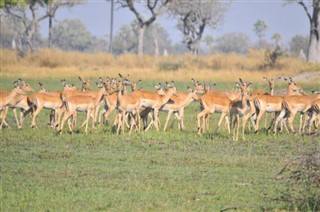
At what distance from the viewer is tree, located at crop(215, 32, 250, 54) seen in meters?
152

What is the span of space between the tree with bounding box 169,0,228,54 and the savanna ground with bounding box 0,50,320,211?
4870cm

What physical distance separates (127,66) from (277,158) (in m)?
36.6

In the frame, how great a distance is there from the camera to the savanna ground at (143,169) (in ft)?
36.9

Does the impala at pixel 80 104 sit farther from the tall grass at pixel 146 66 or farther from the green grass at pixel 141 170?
the tall grass at pixel 146 66

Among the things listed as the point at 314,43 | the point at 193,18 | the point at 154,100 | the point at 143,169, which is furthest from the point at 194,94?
the point at 193,18

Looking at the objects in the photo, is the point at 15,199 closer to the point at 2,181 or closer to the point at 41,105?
the point at 2,181

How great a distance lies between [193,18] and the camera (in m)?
73.8

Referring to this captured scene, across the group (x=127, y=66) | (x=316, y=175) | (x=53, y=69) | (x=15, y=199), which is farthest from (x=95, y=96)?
(x=127, y=66)

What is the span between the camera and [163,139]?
59.3 ft

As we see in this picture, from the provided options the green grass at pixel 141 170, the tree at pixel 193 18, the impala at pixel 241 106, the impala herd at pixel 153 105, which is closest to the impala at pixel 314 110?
the impala herd at pixel 153 105

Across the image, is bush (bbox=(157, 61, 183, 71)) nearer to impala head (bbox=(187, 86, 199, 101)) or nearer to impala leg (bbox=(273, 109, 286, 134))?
impala head (bbox=(187, 86, 199, 101))

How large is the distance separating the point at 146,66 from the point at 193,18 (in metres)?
23.3

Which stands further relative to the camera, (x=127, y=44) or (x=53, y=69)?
(x=127, y=44)

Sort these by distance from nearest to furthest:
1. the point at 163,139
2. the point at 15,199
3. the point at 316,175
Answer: the point at 316,175 < the point at 15,199 < the point at 163,139
